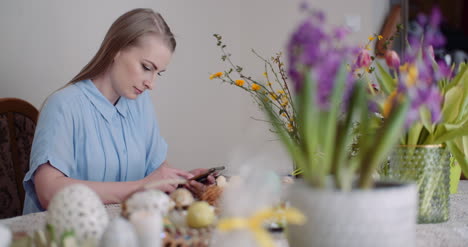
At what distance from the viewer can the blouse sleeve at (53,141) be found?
4.84ft

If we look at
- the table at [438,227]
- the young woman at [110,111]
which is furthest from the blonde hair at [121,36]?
the table at [438,227]

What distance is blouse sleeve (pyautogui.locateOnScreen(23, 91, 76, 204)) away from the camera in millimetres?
1476

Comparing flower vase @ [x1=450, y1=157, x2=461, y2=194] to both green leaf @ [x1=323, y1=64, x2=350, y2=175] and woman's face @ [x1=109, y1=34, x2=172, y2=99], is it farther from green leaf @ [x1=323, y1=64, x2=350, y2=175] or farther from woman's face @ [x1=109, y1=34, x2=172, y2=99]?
woman's face @ [x1=109, y1=34, x2=172, y2=99]

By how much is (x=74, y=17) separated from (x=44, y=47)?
8.1 inches

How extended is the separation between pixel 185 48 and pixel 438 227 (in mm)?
2076

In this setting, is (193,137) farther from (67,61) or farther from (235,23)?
(67,61)

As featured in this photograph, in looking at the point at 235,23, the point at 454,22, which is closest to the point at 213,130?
the point at 235,23

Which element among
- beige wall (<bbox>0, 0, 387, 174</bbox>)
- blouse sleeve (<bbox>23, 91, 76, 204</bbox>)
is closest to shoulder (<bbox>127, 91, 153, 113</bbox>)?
blouse sleeve (<bbox>23, 91, 76, 204</bbox>)

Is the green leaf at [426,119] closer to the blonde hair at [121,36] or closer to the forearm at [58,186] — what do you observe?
the forearm at [58,186]

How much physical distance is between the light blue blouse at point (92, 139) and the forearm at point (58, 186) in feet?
0.07

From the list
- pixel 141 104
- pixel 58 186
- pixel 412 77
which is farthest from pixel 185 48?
pixel 412 77

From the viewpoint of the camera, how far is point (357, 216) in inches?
24.7

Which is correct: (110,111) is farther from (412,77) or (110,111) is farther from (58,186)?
(412,77)

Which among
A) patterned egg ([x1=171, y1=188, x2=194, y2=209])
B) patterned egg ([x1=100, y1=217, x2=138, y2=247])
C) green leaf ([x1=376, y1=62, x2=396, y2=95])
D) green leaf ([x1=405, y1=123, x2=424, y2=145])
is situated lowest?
patterned egg ([x1=171, y1=188, x2=194, y2=209])
